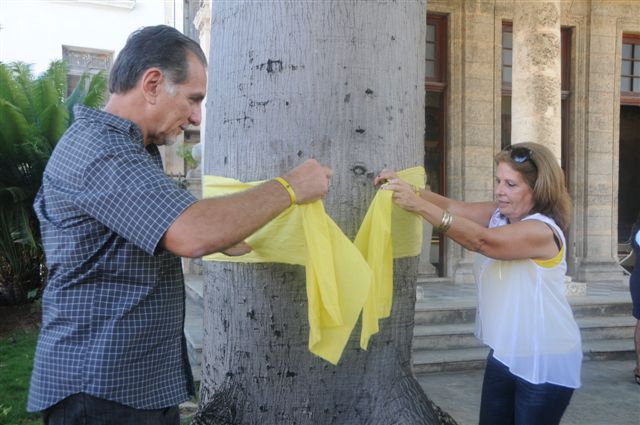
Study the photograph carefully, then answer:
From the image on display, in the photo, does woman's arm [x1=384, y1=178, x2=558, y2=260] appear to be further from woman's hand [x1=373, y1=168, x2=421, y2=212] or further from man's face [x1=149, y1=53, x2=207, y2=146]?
man's face [x1=149, y1=53, x2=207, y2=146]

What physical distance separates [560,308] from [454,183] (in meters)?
7.66

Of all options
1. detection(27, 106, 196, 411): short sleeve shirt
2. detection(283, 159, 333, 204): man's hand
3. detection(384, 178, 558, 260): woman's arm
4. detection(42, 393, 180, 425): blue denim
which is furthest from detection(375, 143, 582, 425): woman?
detection(42, 393, 180, 425): blue denim

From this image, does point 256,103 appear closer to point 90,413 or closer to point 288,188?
point 288,188

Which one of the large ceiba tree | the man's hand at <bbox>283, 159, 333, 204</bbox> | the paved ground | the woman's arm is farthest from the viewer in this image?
the paved ground

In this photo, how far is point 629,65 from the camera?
11.2m

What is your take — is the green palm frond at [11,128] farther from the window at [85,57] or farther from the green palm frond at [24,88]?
the window at [85,57]

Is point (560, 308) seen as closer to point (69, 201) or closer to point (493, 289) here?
point (493, 289)

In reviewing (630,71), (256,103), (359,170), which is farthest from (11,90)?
(630,71)

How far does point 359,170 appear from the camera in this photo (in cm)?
204

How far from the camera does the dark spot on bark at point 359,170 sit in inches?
80.1

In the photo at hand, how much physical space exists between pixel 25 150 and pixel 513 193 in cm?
635

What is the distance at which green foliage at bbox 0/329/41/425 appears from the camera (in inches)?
173

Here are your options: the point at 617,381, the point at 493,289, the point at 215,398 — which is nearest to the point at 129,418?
the point at 215,398

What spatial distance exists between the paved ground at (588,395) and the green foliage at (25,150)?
4857mm
